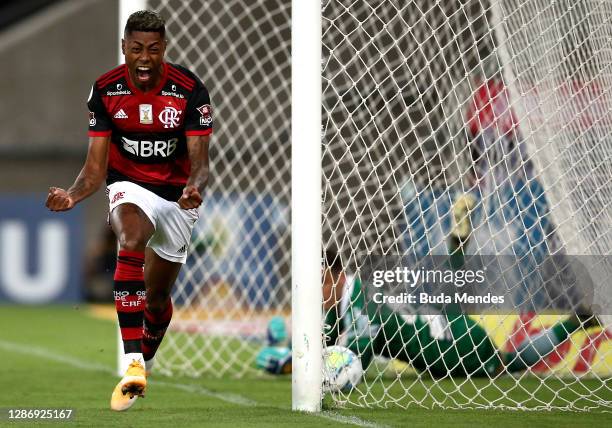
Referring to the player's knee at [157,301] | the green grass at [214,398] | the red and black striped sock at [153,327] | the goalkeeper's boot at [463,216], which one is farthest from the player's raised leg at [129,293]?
the goalkeeper's boot at [463,216]

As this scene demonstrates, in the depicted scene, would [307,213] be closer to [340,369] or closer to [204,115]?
[204,115]

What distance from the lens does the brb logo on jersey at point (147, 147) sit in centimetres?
596

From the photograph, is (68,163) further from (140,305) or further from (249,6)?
(140,305)

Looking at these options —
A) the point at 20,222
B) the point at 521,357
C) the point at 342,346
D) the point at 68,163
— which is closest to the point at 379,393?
→ the point at 342,346

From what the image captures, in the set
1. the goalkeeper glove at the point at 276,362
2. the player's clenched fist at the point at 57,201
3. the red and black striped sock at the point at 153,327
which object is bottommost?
the goalkeeper glove at the point at 276,362

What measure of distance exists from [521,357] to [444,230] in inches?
33.4

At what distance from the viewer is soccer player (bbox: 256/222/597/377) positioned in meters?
6.45

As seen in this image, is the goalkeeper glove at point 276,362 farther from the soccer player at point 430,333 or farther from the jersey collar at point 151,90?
the jersey collar at point 151,90

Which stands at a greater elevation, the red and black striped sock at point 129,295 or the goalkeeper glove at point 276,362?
the red and black striped sock at point 129,295

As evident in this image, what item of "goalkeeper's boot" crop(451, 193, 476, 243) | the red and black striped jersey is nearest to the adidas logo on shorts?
the red and black striped jersey

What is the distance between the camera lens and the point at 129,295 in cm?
557

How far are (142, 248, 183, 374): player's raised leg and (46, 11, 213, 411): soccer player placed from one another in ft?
0.18

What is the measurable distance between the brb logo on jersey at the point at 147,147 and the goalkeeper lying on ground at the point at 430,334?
3.30ft

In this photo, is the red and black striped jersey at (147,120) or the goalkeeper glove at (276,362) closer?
the red and black striped jersey at (147,120)
